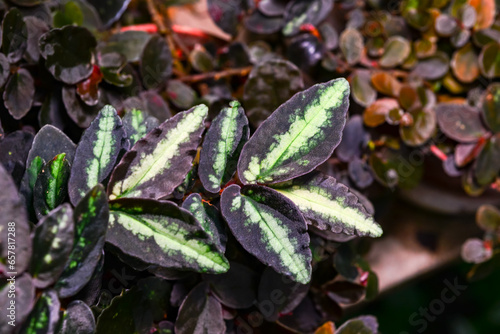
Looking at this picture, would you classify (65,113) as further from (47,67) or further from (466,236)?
(466,236)

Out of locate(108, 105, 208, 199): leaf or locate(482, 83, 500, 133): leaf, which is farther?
locate(482, 83, 500, 133): leaf

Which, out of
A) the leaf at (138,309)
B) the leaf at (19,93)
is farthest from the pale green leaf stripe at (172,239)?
the leaf at (19,93)

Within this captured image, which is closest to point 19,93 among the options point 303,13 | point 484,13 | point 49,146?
point 49,146

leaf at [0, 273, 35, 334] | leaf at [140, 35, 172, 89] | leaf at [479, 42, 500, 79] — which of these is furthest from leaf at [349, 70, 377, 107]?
leaf at [0, 273, 35, 334]

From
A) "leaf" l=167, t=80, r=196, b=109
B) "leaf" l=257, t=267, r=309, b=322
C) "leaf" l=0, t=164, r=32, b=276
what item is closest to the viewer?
"leaf" l=0, t=164, r=32, b=276

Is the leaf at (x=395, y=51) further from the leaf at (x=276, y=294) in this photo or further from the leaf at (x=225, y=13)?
the leaf at (x=276, y=294)

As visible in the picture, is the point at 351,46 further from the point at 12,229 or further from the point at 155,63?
the point at 12,229

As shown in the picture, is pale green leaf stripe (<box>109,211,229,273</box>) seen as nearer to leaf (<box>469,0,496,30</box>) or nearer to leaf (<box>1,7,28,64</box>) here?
leaf (<box>1,7,28,64</box>)

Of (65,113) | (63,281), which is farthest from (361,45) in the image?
(63,281)
